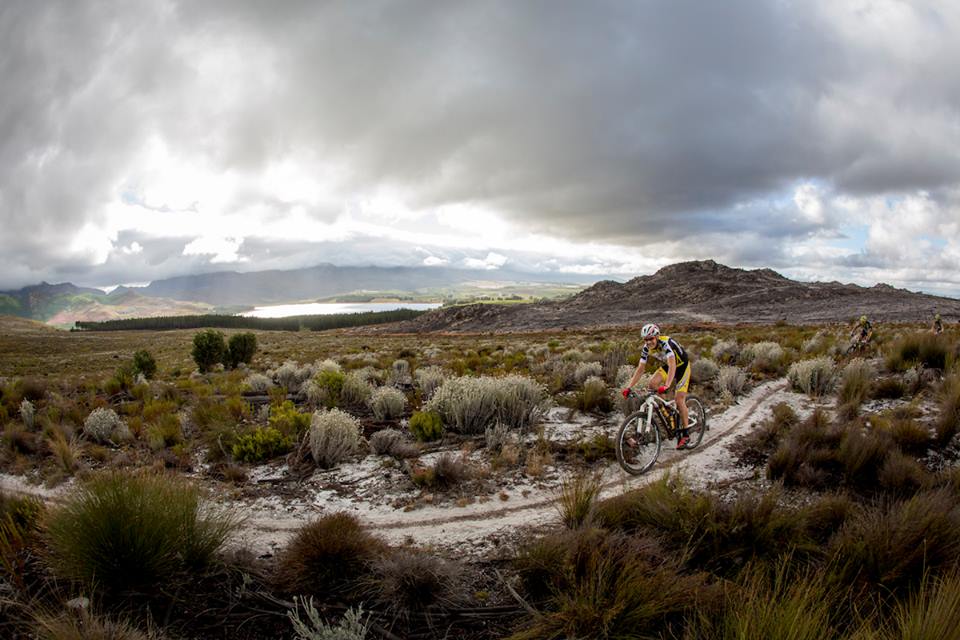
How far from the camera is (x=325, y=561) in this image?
12.4 feet

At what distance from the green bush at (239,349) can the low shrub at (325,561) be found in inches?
864

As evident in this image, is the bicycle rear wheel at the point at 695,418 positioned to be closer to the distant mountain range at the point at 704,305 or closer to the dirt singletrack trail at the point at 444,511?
the dirt singletrack trail at the point at 444,511

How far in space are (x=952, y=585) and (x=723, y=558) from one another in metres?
1.36

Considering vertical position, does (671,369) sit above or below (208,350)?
above

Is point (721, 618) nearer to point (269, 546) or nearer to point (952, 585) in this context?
point (952, 585)

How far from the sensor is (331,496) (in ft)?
19.2

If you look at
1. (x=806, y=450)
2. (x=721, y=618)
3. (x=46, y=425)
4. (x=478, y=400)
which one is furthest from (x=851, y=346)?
(x=46, y=425)

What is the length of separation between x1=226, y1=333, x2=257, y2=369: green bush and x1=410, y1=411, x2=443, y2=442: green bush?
18894 millimetres

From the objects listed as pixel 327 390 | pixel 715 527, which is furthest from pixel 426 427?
pixel 715 527

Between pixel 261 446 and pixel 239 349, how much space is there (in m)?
18.5

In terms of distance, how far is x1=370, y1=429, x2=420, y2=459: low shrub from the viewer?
23.0 feet

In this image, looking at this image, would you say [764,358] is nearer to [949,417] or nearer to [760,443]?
[949,417]

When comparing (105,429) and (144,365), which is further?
(144,365)

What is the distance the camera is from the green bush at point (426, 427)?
788 cm
